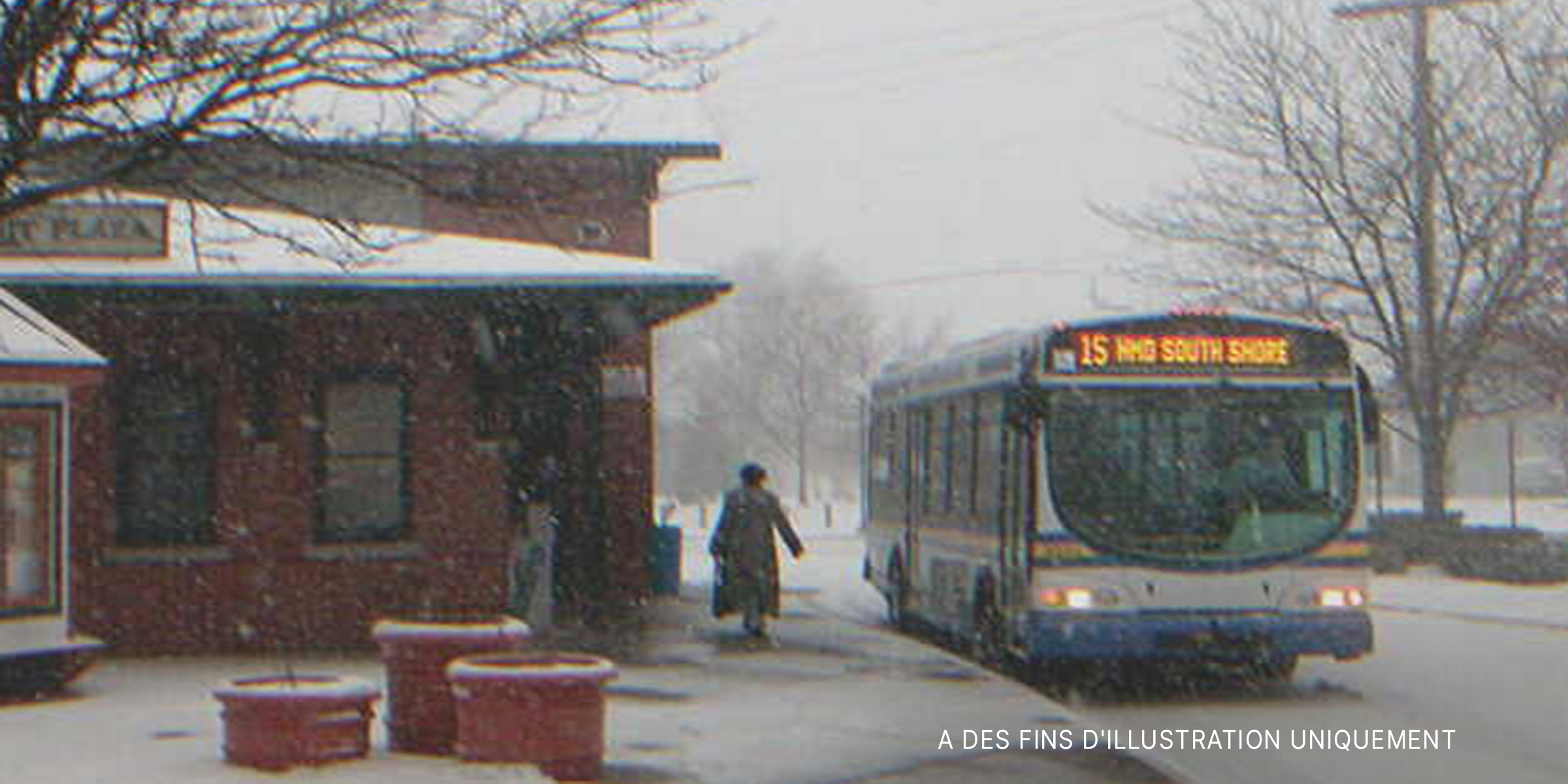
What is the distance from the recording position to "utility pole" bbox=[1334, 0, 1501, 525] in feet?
98.8

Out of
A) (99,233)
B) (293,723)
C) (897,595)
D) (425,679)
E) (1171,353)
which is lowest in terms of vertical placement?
(897,595)

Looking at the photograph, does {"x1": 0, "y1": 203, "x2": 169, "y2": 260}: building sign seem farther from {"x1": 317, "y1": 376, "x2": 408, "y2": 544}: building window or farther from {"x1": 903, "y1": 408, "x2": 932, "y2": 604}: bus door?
{"x1": 903, "y1": 408, "x2": 932, "y2": 604}: bus door

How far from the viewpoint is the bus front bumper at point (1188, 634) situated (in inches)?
601

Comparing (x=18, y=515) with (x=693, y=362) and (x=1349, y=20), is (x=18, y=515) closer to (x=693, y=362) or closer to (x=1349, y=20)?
(x=1349, y=20)

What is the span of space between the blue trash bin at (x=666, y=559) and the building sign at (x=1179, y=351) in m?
11.6

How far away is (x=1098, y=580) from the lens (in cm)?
1534

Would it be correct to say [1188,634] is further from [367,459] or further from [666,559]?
[666,559]

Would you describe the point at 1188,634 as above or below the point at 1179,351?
below

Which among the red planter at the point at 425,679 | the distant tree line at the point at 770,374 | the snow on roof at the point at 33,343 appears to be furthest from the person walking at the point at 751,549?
the distant tree line at the point at 770,374

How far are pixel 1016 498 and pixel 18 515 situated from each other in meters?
7.58

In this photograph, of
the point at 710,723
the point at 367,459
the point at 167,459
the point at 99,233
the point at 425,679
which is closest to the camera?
the point at 425,679

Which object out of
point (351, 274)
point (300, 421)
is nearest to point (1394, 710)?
point (351, 274)

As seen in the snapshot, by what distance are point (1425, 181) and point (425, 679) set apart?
22.8 metres

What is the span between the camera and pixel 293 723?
10.5m
